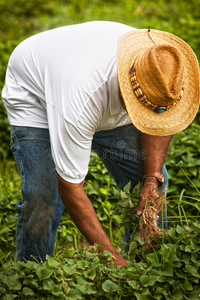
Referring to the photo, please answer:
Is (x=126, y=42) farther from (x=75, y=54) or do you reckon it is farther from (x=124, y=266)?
(x=124, y=266)

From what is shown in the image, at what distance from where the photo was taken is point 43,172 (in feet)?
7.50

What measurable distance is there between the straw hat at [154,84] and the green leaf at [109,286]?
74 cm

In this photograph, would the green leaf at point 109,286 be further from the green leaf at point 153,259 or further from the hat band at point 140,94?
the hat band at point 140,94

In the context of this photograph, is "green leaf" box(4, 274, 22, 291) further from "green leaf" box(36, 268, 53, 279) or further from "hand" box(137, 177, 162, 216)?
"hand" box(137, 177, 162, 216)

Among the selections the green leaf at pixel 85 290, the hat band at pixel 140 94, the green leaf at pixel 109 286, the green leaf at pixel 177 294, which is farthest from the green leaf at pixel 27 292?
the hat band at pixel 140 94

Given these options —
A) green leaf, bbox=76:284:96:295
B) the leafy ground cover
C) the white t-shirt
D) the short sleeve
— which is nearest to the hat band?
the white t-shirt

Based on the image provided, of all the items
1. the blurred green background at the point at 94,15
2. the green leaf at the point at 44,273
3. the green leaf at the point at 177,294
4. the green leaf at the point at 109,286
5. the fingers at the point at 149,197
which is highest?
the blurred green background at the point at 94,15

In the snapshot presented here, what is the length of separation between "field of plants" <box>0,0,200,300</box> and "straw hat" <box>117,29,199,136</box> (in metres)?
0.35

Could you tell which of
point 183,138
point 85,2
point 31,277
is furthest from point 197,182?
point 85,2

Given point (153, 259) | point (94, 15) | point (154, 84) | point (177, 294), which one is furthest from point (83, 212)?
point (94, 15)

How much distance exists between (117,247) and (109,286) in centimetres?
113

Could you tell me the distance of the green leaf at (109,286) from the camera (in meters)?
1.75

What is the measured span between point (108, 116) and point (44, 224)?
0.77m

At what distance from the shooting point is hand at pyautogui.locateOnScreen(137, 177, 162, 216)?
2128 mm
